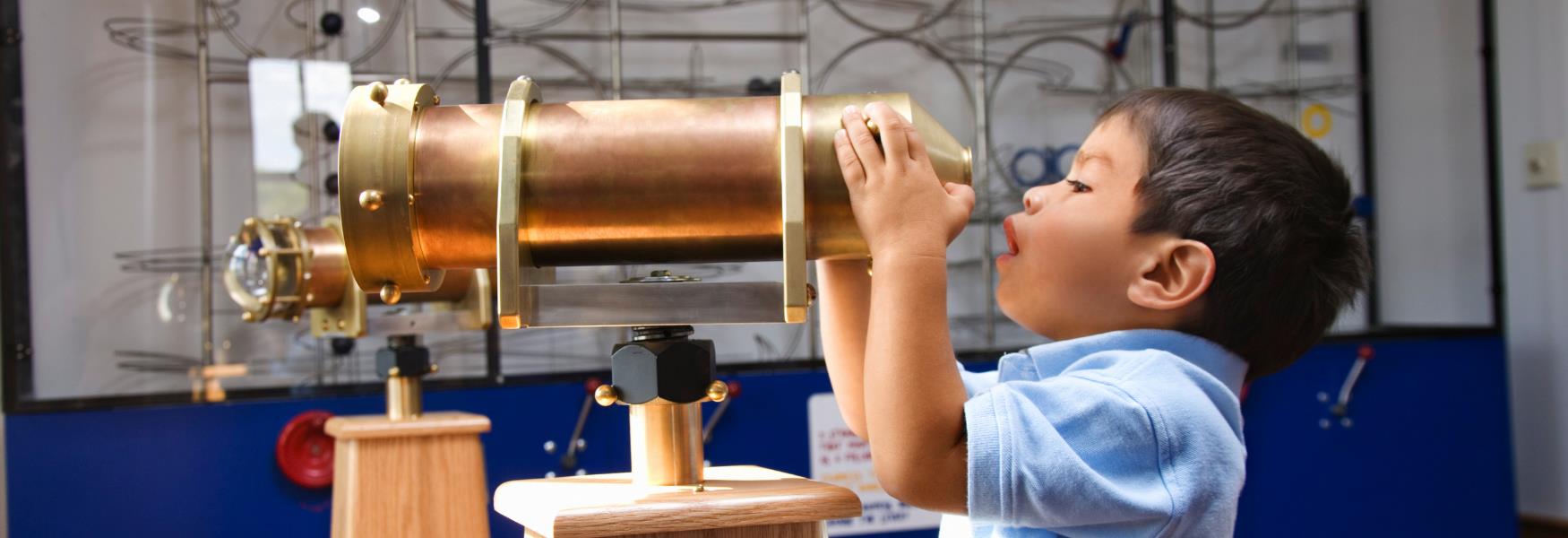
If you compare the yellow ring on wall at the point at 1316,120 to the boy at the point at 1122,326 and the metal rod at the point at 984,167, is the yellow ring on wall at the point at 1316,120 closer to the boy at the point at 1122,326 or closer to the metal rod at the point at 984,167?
the metal rod at the point at 984,167

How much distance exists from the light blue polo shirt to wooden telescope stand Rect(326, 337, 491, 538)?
0.85 meters

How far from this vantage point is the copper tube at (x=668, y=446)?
2.21 ft

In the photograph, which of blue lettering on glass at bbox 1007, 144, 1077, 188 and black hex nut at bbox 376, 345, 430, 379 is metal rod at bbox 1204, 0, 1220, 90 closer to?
blue lettering on glass at bbox 1007, 144, 1077, 188

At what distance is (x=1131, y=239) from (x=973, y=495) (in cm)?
27

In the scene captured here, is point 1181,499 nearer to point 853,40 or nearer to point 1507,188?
point 853,40

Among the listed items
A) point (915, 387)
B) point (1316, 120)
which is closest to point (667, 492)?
point (915, 387)

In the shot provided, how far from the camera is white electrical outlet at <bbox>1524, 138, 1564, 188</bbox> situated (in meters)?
2.70

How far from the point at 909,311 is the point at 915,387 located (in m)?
0.04

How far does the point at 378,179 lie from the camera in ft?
2.06

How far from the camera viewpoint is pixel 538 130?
2.09 feet

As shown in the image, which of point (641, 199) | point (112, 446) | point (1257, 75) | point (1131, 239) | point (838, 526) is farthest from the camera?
point (1257, 75)

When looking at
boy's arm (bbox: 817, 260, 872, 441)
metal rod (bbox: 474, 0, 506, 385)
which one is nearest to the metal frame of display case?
metal rod (bbox: 474, 0, 506, 385)

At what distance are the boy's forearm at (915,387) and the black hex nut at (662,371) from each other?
0.09 metres

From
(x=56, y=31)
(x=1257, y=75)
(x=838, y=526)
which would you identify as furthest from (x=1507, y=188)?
(x=56, y=31)
